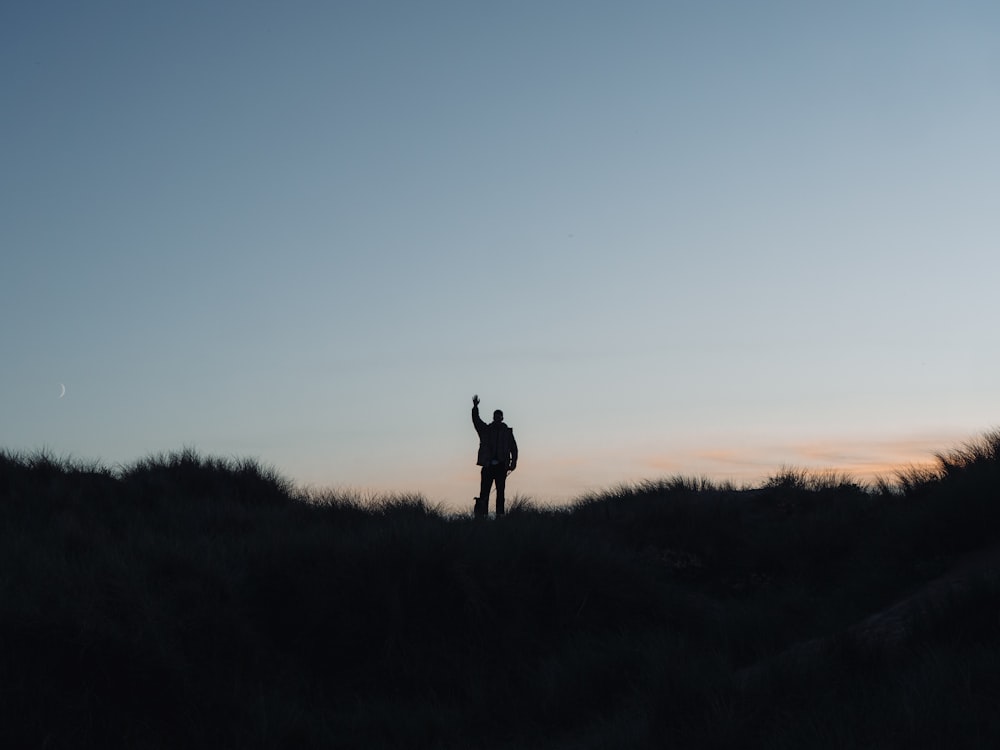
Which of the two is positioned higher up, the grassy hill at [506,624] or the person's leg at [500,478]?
the person's leg at [500,478]

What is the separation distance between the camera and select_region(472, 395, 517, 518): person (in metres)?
17.7

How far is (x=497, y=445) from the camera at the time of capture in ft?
57.9

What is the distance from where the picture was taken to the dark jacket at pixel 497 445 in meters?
17.7

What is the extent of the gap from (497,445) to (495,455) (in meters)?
0.19

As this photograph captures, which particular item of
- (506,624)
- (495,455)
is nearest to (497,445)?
(495,455)

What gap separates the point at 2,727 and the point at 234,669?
7.93ft

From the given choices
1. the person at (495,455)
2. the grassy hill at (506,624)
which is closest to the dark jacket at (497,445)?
the person at (495,455)

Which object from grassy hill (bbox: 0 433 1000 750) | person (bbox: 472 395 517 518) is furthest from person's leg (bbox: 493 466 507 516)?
grassy hill (bbox: 0 433 1000 750)

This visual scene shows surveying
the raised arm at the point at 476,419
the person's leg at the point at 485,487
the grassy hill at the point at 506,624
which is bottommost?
the grassy hill at the point at 506,624

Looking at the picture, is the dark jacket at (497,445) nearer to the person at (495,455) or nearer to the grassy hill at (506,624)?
the person at (495,455)

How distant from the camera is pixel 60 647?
348 inches

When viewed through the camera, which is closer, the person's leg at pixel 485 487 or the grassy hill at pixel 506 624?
the grassy hill at pixel 506 624

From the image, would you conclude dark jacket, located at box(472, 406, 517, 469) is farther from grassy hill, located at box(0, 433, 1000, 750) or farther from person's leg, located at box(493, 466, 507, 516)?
grassy hill, located at box(0, 433, 1000, 750)

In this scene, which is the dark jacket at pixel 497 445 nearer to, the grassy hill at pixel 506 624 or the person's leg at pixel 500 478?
the person's leg at pixel 500 478
